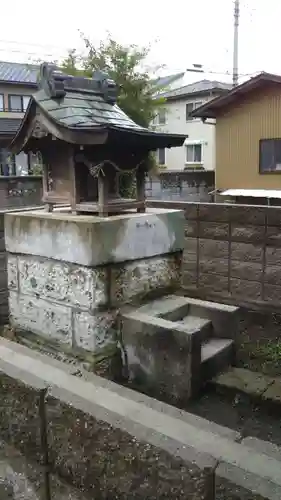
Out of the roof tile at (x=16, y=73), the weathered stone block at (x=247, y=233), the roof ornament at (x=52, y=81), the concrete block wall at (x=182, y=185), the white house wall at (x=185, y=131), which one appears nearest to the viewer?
the roof ornament at (x=52, y=81)

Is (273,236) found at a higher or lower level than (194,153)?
lower

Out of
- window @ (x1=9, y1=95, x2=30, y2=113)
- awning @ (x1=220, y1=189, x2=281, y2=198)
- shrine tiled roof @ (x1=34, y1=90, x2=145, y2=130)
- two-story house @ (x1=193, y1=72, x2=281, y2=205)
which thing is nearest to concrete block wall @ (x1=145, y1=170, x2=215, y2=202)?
two-story house @ (x1=193, y1=72, x2=281, y2=205)

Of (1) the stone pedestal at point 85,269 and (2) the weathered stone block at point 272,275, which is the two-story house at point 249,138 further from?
(1) the stone pedestal at point 85,269

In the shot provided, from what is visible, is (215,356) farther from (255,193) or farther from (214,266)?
(255,193)

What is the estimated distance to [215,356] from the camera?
13.1ft

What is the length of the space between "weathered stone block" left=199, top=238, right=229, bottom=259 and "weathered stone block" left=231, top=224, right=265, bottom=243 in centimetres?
18

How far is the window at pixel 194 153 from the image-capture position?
25422 mm

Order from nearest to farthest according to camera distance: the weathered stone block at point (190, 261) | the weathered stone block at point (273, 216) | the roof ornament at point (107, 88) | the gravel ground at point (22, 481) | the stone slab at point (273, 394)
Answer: the gravel ground at point (22, 481)
the stone slab at point (273, 394)
the roof ornament at point (107, 88)
the weathered stone block at point (273, 216)
the weathered stone block at point (190, 261)

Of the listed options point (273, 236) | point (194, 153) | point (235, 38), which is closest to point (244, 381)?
point (273, 236)

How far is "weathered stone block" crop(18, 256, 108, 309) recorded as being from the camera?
391cm

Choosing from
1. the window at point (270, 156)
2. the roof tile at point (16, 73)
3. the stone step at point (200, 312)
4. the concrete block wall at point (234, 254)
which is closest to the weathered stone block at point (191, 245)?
the concrete block wall at point (234, 254)

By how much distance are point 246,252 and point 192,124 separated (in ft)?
67.9

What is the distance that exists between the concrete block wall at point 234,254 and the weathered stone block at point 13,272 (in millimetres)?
2629

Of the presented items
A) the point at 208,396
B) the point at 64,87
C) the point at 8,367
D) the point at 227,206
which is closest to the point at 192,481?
the point at 8,367
